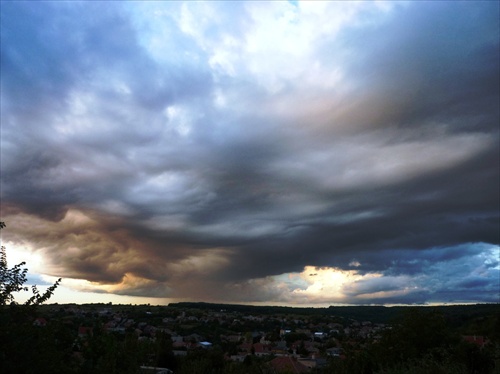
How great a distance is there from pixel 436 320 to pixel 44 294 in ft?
80.3

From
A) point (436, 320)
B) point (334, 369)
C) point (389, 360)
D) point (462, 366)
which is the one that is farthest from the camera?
point (436, 320)

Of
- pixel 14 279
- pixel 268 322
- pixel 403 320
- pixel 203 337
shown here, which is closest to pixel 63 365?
pixel 14 279

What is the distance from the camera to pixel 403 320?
3122 cm

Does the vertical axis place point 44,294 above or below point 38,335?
above

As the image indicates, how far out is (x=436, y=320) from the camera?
30641 millimetres

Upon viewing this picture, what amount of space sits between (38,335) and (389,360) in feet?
67.2

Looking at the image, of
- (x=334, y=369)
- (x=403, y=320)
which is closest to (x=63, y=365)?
(x=334, y=369)

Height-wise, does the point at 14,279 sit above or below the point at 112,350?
above

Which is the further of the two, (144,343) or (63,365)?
(144,343)

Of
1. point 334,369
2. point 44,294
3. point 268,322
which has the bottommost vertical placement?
point 334,369

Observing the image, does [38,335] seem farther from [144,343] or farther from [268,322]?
[268,322]

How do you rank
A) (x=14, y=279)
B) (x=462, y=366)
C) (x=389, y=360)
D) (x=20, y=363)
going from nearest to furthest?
(x=20, y=363) → (x=14, y=279) → (x=462, y=366) → (x=389, y=360)

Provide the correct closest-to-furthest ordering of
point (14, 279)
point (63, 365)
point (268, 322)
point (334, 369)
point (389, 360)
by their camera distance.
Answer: point (63, 365)
point (14, 279)
point (334, 369)
point (389, 360)
point (268, 322)

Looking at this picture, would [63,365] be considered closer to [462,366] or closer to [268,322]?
[462,366]
